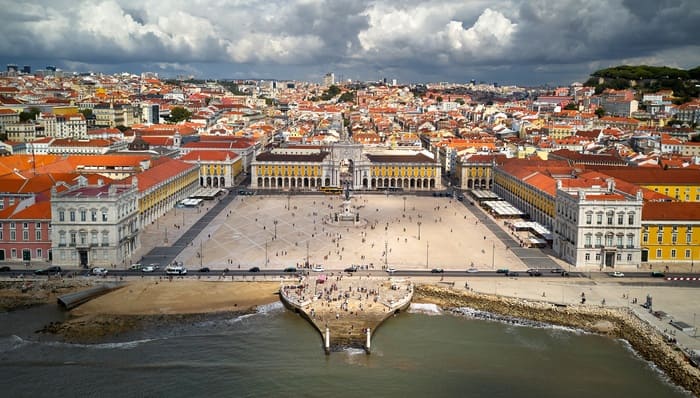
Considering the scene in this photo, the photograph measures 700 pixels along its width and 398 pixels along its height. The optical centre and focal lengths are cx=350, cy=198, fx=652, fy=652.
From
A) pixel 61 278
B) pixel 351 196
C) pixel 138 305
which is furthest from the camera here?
pixel 351 196

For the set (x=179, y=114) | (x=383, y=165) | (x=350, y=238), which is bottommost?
(x=350, y=238)

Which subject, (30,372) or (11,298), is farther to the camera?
(11,298)

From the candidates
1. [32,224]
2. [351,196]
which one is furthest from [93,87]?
[32,224]

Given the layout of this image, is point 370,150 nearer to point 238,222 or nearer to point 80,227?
point 238,222

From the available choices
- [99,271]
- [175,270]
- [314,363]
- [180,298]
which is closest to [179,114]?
[99,271]

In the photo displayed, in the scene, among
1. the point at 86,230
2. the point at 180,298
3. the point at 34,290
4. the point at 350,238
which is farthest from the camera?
the point at 350,238

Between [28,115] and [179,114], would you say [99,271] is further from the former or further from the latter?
[179,114]
